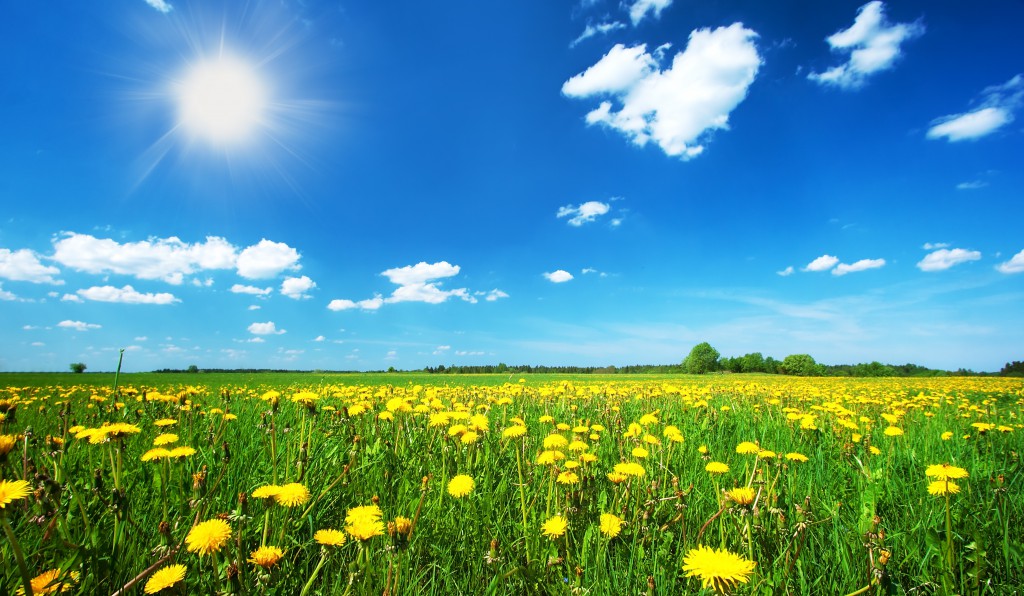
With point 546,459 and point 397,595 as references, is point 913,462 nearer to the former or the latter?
point 546,459

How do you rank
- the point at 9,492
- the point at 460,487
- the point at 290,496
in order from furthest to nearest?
the point at 460,487 → the point at 290,496 → the point at 9,492

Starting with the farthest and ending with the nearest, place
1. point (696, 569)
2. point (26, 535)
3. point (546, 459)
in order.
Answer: point (546, 459) → point (26, 535) → point (696, 569)

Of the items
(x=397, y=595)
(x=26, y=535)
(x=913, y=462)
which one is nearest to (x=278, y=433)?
(x=26, y=535)

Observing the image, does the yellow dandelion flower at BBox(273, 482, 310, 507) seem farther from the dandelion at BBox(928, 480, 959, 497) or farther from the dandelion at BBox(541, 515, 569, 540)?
the dandelion at BBox(928, 480, 959, 497)

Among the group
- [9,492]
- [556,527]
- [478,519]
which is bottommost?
[478,519]

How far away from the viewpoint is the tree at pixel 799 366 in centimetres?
8688

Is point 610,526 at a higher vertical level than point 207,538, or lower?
lower

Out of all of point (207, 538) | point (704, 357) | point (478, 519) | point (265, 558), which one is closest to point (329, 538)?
point (265, 558)

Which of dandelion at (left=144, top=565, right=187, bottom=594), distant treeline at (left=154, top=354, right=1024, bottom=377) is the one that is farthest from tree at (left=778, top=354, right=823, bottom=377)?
dandelion at (left=144, top=565, right=187, bottom=594)

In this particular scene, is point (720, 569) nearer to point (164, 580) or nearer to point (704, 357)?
point (164, 580)

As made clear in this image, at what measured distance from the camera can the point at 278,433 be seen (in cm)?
409

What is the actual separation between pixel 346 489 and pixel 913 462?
489 cm

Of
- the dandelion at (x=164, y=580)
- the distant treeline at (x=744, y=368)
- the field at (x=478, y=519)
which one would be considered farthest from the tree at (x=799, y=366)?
the dandelion at (x=164, y=580)

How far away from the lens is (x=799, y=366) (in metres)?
90.5
